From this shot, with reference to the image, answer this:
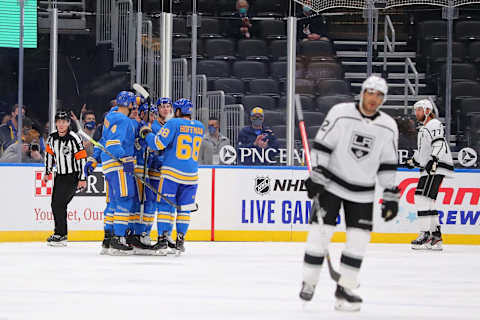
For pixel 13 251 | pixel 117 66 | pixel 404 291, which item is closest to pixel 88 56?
pixel 117 66

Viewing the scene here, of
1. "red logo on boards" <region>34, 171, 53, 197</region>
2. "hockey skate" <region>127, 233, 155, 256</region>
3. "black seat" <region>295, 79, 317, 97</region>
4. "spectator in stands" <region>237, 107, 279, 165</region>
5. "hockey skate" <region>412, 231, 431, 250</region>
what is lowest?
"hockey skate" <region>412, 231, 431, 250</region>

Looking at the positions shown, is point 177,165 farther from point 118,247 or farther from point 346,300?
point 346,300

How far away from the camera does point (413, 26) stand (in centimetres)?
1106

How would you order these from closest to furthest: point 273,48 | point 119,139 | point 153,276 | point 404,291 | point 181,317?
point 181,317
point 404,291
point 153,276
point 119,139
point 273,48

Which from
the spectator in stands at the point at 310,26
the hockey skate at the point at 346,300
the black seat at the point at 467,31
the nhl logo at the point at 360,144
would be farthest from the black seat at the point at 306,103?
the hockey skate at the point at 346,300

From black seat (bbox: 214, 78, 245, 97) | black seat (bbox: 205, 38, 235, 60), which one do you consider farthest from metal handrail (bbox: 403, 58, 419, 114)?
black seat (bbox: 205, 38, 235, 60)

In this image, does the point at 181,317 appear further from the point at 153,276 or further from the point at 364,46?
the point at 364,46

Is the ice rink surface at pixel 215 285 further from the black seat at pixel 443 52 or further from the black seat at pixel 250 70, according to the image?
the black seat at pixel 443 52

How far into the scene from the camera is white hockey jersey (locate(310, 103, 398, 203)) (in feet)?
17.2

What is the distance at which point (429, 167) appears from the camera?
32.7 ft

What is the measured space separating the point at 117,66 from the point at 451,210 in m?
4.21

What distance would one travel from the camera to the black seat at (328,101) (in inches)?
427

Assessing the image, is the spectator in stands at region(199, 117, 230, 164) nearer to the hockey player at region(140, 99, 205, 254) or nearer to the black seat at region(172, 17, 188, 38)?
the black seat at region(172, 17, 188, 38)

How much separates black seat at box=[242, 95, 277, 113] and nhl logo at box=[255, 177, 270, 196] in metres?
0.81
